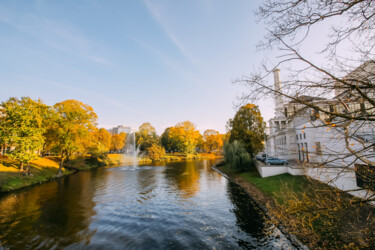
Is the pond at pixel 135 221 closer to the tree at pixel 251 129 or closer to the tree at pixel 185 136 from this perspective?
the tree at pixel 251 129

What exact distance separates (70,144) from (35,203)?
1647 cm

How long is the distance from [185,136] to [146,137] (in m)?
16.2

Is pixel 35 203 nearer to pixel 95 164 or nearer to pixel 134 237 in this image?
pixel 134 237

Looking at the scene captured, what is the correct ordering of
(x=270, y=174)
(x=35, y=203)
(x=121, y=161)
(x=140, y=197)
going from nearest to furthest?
(x=35, y=203), (x=140, y=197), (x=270, y=174), (x=121, y=161)

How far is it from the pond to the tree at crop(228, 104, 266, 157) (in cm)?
1337

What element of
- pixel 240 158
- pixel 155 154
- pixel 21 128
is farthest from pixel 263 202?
pixel 155 154

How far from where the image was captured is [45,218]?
539 inches

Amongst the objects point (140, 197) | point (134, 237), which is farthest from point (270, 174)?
point (134, 237)

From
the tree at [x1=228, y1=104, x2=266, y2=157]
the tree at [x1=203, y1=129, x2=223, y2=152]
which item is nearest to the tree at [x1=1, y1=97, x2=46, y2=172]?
the tree at [x1=228, y1=104, x2=266, y2=157]

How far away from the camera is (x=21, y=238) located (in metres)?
10.9

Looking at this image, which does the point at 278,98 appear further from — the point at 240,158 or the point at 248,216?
the point at 240,158

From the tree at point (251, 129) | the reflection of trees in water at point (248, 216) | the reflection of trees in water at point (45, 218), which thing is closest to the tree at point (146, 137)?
the tree at point (251, 129)

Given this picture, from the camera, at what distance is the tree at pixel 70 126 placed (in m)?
31.9

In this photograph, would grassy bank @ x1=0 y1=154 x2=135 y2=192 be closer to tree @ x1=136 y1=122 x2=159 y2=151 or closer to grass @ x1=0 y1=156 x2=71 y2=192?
grass @ x1=0 y1=156 x2=71 y2=192
